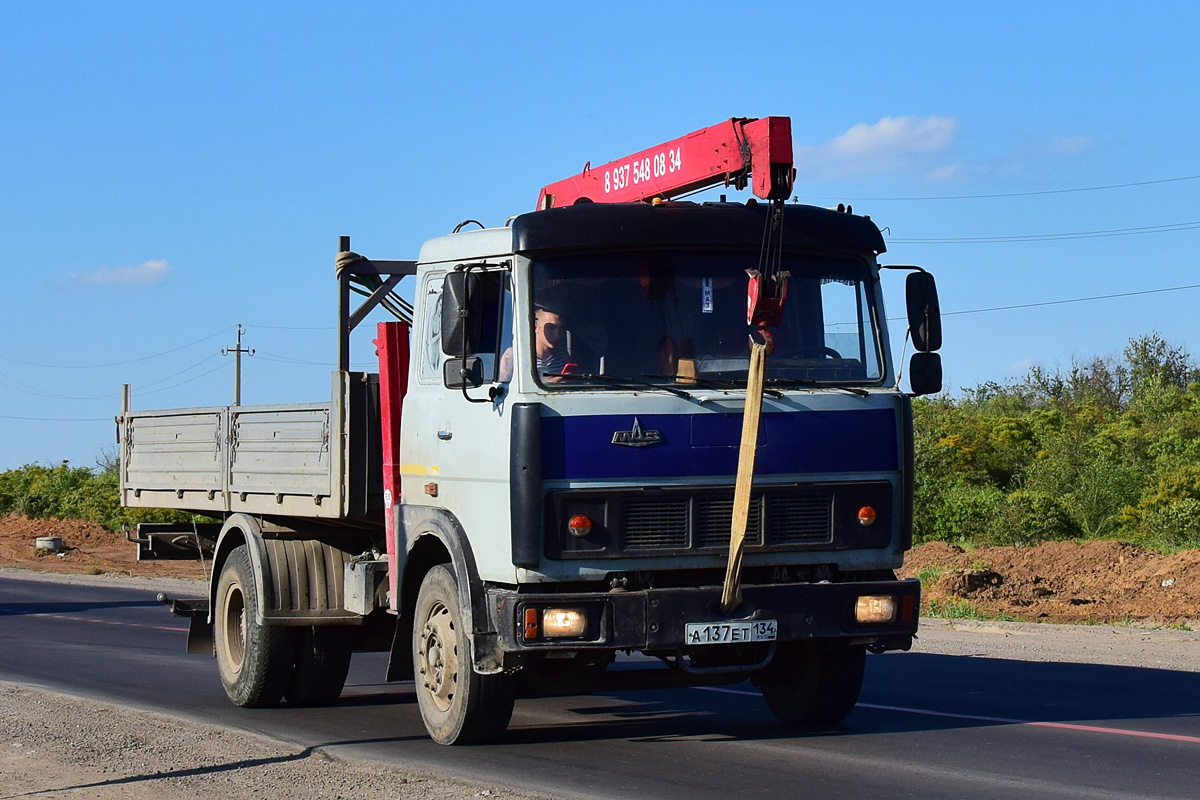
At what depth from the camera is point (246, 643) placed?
10.8m

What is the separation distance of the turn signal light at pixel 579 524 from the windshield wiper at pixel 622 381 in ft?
2.30

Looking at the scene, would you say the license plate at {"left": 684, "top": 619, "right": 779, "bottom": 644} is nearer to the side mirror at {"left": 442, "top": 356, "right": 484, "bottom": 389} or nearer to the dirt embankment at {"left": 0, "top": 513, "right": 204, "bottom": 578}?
the side mirror at {"left": 442, "top": 356, "right": 484, "bottom": 389}

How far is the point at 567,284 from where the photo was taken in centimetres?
802

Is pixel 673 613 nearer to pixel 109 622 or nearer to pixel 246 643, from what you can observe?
pixel 246 643

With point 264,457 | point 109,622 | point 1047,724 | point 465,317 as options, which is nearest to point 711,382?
point 465,317

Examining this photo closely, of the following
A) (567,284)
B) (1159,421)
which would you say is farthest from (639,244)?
(1159,421)

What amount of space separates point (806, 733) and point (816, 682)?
13.5 inches

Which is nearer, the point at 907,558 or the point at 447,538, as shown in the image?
the point at 447,538

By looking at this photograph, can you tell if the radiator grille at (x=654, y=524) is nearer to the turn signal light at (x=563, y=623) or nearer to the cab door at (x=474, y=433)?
the turn signal light at (x=563, y=623)

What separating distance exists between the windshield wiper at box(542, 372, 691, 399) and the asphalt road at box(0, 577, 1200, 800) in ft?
6.36

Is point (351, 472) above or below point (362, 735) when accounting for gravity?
above

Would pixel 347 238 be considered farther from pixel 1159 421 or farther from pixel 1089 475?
pixel 1159 421

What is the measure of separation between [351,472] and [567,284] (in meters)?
2.43

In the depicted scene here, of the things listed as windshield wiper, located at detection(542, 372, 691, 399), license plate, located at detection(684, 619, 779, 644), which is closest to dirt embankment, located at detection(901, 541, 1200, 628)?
license plate, located at detection(684, 619, 779, 644)
